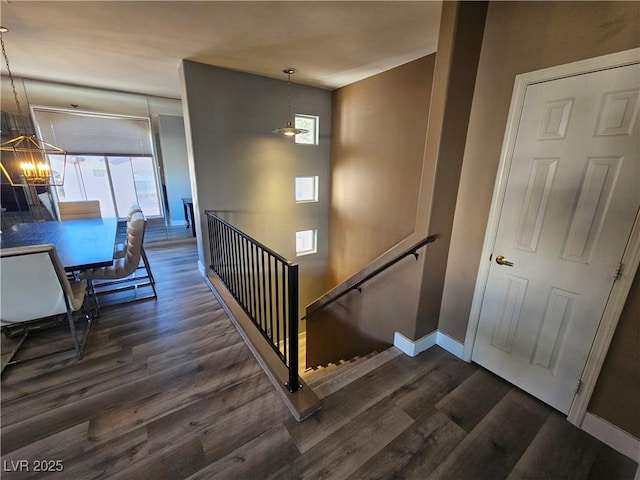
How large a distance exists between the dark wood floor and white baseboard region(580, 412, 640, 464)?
0.14 ft

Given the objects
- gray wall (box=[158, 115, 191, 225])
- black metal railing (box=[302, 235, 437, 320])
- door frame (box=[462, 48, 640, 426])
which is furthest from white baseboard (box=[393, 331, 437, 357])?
gray wall (box=[158, 115, 191, 225])

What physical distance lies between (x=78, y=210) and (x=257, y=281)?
10.7ft

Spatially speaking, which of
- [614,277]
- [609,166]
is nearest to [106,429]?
[614,277]

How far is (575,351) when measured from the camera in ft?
5.43

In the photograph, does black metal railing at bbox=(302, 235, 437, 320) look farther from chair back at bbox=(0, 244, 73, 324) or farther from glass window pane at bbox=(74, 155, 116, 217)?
glass window pane at bbox=(74, 155, 116, 217)

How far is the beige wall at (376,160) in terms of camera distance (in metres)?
3.19

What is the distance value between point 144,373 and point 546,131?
10.6 feet

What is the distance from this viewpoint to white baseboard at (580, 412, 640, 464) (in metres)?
1.46

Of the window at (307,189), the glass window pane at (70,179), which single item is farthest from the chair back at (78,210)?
the window at (307,189)

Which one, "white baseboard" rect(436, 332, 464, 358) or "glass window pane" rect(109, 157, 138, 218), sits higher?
"glass window pane" rect(109, 157, 138, 218)

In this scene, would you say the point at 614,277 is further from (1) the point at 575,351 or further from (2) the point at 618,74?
(2) the point at 618,74

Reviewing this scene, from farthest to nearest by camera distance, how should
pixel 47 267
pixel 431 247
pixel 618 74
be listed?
pixel 431 247 < pixel 47 267 < pixel 618 74

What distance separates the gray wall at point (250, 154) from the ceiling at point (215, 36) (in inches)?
10.7

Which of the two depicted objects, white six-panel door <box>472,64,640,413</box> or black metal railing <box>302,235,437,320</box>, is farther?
black metal railing <box>302,235,437,320</box>
